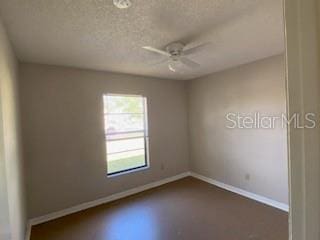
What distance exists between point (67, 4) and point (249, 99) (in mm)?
2977

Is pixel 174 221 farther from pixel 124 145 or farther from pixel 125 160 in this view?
pixel 124 145

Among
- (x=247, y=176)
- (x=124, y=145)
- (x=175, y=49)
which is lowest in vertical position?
(x=247, y=176)

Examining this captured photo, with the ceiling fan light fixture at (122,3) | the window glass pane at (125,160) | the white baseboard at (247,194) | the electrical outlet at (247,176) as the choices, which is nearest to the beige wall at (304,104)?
the ceiling fan light fixture at (122,3)

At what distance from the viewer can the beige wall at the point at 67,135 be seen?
2.79 metres

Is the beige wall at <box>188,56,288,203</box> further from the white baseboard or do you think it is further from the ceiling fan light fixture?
the ceiling fan light fixture

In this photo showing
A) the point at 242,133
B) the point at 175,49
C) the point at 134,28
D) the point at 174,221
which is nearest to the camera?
the point at 134,28

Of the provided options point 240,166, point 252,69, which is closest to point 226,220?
point 240,166

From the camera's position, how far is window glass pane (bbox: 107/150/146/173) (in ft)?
11.8

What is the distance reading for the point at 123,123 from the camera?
149 inches

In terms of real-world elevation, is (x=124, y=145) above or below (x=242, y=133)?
below

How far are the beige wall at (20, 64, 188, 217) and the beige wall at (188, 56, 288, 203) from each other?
123 cm

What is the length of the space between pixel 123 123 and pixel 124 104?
380 mm

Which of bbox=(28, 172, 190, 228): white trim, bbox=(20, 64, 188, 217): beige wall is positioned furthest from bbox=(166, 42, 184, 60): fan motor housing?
bbox=(28, 172, 190, 228): white trim

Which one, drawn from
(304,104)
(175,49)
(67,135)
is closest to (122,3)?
(175,49)
